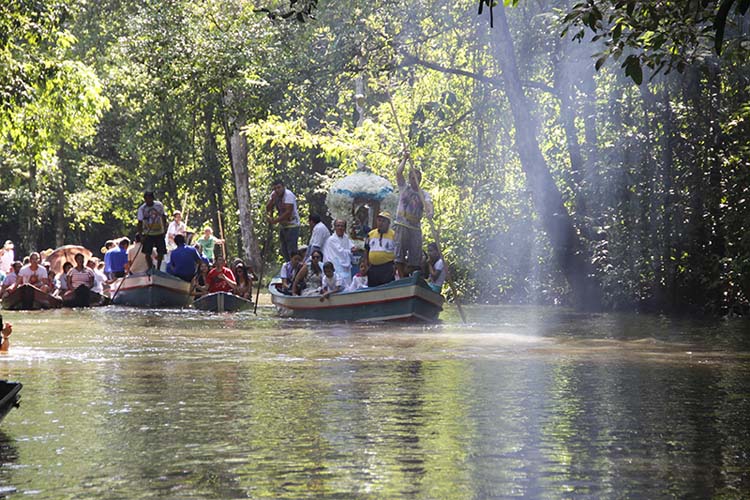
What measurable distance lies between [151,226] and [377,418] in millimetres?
20301

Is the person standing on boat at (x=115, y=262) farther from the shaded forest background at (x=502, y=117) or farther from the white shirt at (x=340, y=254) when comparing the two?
the white shirt at (x=340, y=254)

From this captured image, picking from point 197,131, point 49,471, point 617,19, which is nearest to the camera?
point 49,471

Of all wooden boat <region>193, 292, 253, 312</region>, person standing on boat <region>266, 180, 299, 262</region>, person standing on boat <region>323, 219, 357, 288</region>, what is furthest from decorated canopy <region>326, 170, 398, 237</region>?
person standing on boat <region>323, 219, 357, 288</region>

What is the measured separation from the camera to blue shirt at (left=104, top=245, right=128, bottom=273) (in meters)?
32.9

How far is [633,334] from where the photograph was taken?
19641mm

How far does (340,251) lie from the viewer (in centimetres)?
2434

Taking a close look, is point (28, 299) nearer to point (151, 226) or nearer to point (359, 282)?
point (151, 226)

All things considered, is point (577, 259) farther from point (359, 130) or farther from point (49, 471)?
point (49, 471)

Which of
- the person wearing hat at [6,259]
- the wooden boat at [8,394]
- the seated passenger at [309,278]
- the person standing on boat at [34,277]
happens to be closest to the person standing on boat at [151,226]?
the person standing on boat at [34,277]

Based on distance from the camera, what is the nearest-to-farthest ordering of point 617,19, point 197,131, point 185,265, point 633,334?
point 617,19, point 633,334, point 185,265, point 197,131

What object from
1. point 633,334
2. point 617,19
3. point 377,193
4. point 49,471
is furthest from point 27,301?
point 49,471

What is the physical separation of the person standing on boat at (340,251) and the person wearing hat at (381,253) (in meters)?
1.73

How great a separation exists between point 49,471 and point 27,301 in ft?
66.9

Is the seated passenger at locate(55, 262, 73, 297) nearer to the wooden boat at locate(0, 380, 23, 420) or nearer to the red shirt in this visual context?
the red shirt
